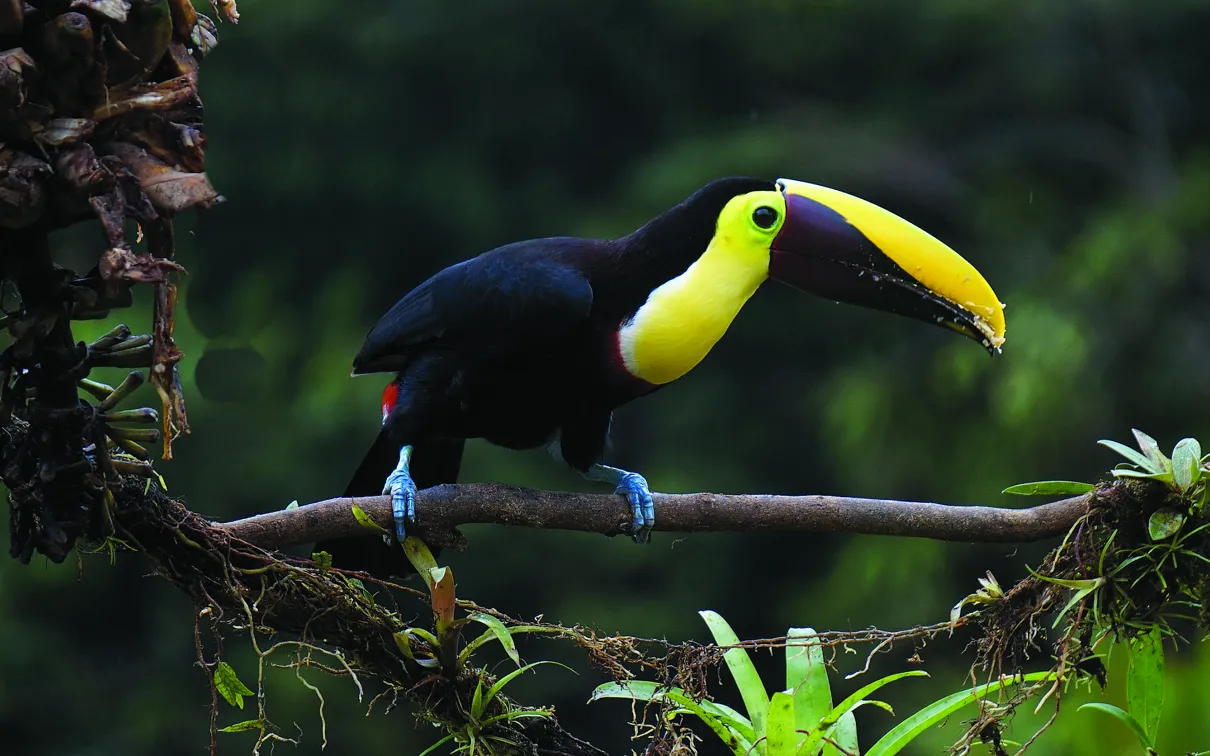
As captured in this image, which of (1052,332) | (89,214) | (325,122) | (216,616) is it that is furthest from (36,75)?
(325,122)

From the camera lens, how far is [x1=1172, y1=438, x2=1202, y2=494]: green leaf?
1581 millimetres

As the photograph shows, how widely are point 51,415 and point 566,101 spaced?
206 inches

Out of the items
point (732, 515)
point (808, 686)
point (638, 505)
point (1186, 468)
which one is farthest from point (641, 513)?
point (1186, 468)

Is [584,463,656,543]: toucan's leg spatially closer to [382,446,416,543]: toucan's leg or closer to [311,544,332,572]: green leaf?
[382,446,416,543]: toucan's leg

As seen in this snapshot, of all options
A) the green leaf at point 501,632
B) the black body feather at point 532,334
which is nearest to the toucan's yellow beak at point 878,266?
the black body feather at point 532,334

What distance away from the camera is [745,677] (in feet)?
5.90

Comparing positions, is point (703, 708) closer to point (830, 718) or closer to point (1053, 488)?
point (830, 718)

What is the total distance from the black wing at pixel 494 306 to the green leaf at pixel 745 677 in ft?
1.70

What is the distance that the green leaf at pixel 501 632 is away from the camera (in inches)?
63.3

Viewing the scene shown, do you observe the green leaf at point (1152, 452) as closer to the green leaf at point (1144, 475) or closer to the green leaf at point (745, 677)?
the green leaf at point (1144, 475)

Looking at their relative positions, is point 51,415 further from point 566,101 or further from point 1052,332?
point 566,101

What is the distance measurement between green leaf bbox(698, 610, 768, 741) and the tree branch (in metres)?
0.12

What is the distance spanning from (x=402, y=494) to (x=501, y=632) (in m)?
0.38

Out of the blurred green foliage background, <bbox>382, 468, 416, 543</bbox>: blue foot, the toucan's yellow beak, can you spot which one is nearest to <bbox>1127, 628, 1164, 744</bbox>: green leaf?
the toucan's yellow beak
